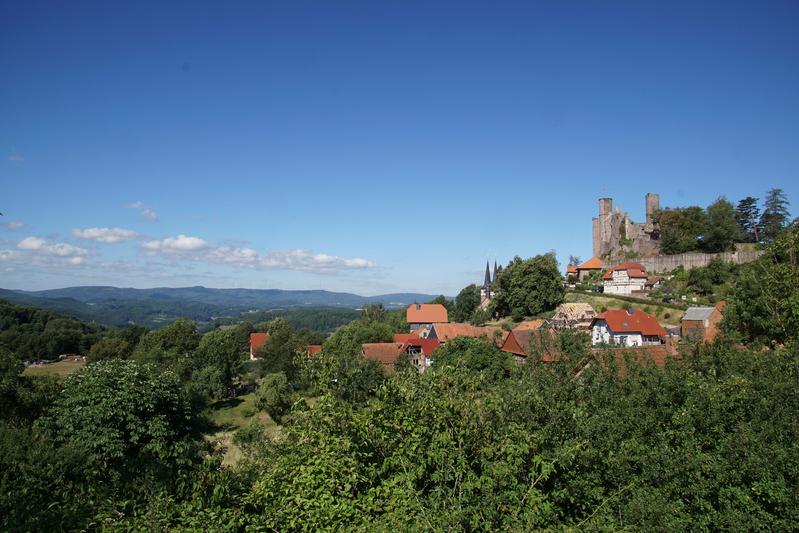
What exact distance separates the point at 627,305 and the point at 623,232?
3026 centimetres

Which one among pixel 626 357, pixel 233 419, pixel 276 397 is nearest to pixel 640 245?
pixel 626 357

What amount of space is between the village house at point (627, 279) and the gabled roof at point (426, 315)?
82.8 ft

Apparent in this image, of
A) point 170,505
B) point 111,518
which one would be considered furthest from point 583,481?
point 111,518

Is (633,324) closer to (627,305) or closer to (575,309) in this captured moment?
(575,309)

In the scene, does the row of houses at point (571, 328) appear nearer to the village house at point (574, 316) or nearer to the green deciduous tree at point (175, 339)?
the village house at point (574, 316)

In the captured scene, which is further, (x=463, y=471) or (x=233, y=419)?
(x=233, y=419)

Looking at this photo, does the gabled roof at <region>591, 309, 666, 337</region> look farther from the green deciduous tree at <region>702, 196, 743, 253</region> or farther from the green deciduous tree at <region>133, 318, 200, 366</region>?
the green deciduous tree at <region>133, 318, 200, 366</region>

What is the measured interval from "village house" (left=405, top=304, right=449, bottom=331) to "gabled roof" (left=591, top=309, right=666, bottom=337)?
111 ft

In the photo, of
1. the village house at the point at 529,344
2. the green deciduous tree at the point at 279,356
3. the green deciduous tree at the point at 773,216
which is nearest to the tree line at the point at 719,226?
the green deciduous tree at the point at 773,216

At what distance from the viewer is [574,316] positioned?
53156mm

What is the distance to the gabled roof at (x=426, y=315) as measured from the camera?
76562mm

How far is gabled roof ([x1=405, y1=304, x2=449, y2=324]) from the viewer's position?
76562mm

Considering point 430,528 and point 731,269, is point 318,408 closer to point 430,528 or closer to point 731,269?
point 430,528

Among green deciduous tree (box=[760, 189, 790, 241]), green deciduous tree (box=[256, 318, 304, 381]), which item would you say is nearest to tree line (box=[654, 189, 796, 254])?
green deciduous tree (box=[760, 189, 790, 241])
